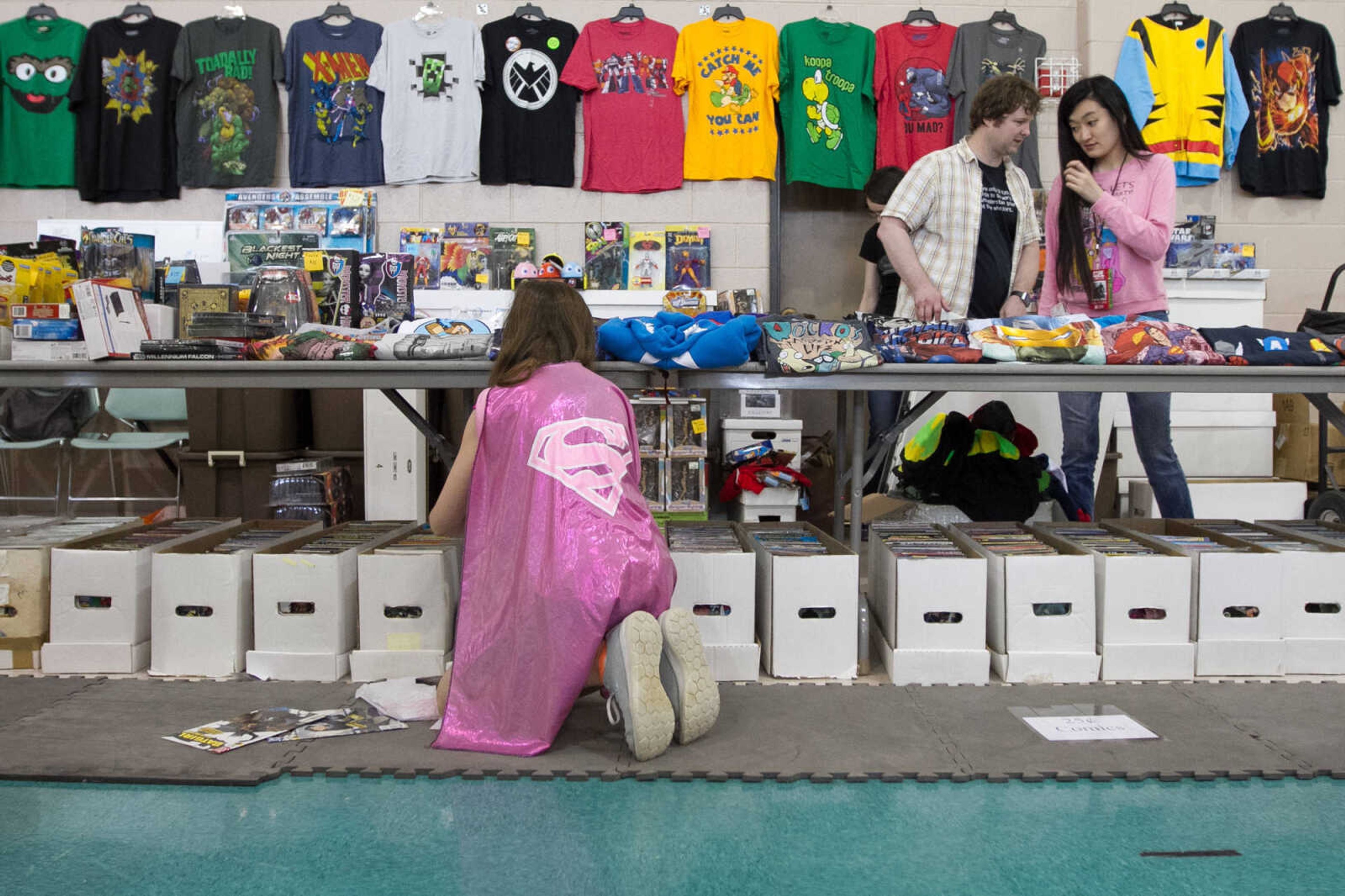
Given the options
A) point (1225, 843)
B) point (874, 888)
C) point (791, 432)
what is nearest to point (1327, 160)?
point (791, 432)

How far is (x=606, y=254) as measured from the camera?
5.15 metres

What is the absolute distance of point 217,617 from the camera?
7.95 ft

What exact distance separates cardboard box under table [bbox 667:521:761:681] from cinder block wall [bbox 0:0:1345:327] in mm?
3061

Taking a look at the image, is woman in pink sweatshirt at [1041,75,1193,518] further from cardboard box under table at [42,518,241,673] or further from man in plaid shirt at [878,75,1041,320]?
cardboard box under table at [42,518,241,673]

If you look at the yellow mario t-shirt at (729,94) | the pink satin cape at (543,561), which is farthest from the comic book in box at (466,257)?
the pink satin cape at (543,561)

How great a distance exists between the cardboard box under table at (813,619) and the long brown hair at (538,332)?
73 cm

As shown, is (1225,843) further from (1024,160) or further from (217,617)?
(1024,160)

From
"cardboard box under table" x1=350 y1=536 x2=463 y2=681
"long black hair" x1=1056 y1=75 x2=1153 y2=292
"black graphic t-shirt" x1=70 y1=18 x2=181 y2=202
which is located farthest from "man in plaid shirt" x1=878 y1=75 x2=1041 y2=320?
"black graphic t-shirt" x1=70 y1=18 x2=181 y2=202

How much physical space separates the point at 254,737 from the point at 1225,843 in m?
1.72

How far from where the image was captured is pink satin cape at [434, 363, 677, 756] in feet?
6.17

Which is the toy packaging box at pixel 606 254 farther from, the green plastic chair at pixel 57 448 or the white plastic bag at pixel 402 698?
the white plastic bag at pixel 402 698

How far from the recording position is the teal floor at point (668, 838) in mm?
1425

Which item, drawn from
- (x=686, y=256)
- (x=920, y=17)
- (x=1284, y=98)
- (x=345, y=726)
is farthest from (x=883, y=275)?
(x=1284, y=98)

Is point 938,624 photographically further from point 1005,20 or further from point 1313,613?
point 1005,20
